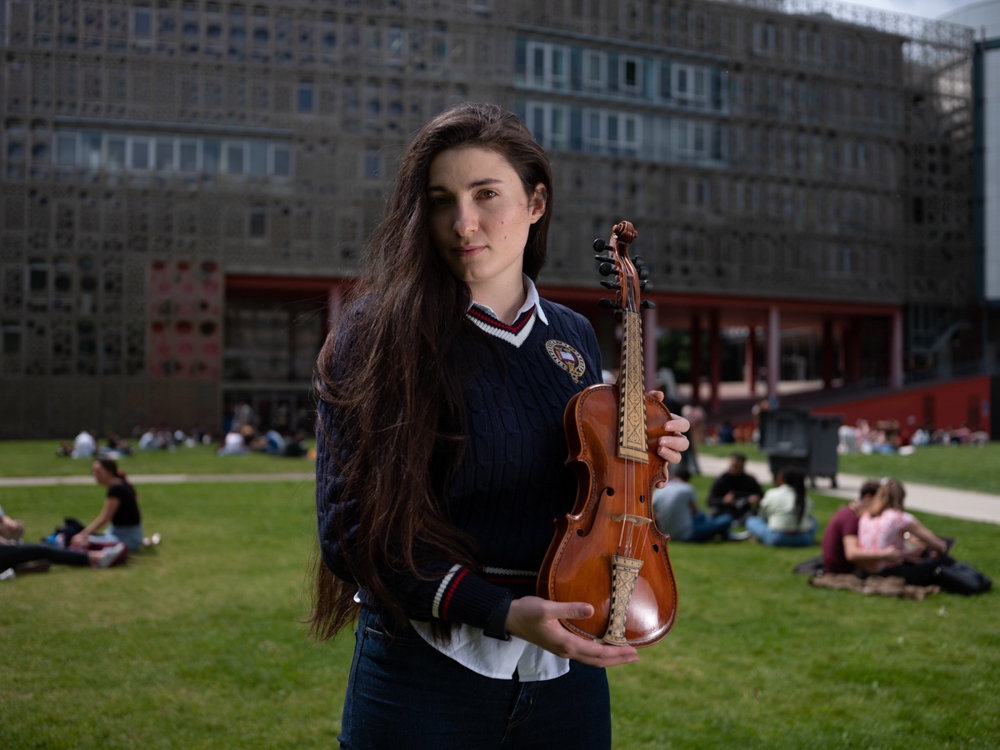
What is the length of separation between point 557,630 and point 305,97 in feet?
130

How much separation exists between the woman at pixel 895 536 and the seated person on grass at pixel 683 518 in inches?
109

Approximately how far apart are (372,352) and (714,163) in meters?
44.3

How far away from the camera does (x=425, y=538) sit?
1.74 m

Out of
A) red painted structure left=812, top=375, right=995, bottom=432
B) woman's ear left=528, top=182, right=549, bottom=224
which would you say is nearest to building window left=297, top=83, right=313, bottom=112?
red painted structure left=812, top=375, right=995, bottom=432

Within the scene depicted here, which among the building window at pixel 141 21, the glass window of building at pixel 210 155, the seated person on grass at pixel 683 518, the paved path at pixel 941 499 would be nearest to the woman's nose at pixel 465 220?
the seated person on grass at pixel 683 518

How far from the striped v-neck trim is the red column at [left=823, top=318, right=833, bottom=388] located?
51.7 meters

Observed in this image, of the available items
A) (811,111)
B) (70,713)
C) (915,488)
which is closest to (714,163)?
(811,111)

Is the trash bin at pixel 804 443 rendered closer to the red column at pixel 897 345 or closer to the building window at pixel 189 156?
the building window at pixel 189 156

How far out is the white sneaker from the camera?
31.9ft

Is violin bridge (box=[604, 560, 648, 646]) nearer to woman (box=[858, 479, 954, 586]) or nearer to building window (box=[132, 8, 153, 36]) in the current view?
woman (box=[858, 479, 954, 586])

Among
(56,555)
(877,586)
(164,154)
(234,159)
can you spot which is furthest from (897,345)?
(56,555)

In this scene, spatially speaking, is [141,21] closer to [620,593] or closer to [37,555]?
[37,555]

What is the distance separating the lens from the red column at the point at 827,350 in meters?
50.5

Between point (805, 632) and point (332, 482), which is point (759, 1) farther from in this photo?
point (332, 482)
